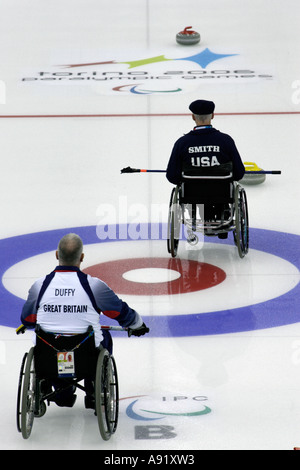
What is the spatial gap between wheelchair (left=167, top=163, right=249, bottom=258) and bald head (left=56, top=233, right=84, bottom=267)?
2.78 meters

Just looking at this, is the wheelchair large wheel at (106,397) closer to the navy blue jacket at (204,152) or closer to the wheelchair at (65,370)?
the wheelchair at (65,370)

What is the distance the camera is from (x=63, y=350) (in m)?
4.87

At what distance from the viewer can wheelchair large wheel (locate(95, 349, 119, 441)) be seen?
4816 mm

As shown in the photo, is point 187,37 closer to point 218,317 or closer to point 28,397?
point 218,317

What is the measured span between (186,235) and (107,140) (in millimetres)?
3293

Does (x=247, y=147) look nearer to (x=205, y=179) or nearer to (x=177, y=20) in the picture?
(x=205, y=179)

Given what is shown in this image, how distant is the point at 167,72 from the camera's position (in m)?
14.1

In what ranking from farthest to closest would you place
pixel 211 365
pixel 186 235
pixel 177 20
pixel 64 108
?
pixel 177 20, pixel 64 108, pixel 186 235, pixel 211 365

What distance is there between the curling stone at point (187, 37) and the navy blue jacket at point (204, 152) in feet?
26.1

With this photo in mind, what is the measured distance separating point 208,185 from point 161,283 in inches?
36.1

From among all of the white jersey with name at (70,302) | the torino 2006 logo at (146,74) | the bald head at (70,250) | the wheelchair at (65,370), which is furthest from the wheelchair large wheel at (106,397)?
the torino 2006 logo at (146,74)

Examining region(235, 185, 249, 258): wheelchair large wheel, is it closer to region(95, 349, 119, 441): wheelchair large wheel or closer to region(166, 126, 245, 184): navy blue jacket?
region(166, 126, 245, 184): navy blue jacket

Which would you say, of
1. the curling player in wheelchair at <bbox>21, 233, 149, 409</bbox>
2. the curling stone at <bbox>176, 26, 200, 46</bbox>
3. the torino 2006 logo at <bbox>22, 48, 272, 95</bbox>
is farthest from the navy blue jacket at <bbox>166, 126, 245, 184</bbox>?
the curling stone at <bbox>176, 26, 200, 46</bbox>

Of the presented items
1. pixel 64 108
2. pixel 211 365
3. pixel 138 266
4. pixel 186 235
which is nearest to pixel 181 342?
pixel 211 365
